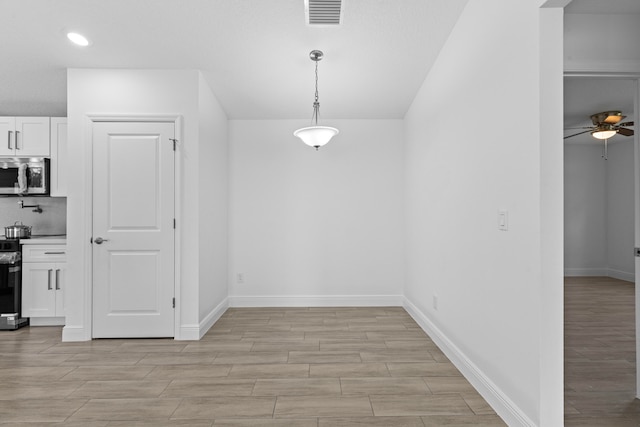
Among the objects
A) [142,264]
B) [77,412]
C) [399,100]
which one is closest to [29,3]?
[142,264]

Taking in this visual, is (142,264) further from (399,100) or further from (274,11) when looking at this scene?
(399,100)

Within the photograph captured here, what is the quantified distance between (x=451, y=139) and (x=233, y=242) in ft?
10.7

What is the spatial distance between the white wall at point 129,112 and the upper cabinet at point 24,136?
1.20 metres

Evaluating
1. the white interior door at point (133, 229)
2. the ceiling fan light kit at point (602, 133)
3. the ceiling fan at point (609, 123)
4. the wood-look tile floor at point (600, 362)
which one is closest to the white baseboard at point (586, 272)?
the wood-look tile floor at point (600, 362)

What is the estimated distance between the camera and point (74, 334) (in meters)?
3.71

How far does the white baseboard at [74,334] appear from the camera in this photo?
370 cm

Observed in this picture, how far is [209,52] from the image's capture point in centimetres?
341

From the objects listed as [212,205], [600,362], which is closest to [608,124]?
[600,362]

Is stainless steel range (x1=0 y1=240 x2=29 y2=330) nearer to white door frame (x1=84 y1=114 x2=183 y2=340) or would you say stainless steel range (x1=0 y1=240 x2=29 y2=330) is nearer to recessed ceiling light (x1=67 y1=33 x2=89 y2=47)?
white door frame (x1=84 y1=114 x2=183 y2=340)

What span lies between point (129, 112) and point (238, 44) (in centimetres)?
136

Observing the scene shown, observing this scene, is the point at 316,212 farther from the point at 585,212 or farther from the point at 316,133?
the point at 585,212

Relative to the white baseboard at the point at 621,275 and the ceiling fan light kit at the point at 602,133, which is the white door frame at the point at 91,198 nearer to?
the ceiling fan light kit at the point at 602,133

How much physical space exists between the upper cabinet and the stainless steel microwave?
0.33 feet

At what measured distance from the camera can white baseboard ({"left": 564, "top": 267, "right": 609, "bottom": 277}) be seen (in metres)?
7.64
